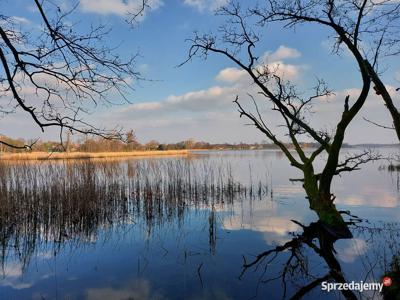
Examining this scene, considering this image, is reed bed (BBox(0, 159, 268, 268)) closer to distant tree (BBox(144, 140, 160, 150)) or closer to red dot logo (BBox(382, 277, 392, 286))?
red dot logo (BBox(382, 277, 392, 286))

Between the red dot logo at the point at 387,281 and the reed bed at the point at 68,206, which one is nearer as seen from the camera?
the red dot logo at the point at 387,281

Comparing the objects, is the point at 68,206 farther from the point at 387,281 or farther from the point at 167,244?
the point at 387,281

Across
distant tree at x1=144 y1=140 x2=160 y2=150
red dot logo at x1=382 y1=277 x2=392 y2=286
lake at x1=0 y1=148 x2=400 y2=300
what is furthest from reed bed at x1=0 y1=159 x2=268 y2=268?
distant tree at x1=144 y1=140 x2=160 y2=150

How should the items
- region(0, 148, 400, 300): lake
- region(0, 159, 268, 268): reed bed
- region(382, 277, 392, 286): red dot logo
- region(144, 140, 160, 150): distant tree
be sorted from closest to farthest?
region(382, 277, 392, 286): red dot logo
region(0, 148, 400, 300): lake
region(0, 159, 268, 268): reed bed
region(144, 140, 160, 150): distant tree

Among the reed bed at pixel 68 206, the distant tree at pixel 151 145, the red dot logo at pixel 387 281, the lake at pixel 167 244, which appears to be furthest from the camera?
the distant tree at pixel 151 145

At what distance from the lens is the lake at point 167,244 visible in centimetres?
399

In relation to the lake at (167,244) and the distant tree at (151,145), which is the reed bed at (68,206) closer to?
the lake at (167,244)

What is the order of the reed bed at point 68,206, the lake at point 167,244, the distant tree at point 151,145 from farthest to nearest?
the distant tree at point 151,145 < the reed bed at point 68,206 < the lake at point 167,244

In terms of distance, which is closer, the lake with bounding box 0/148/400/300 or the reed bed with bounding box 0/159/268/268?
the lake with bounding box 0/148/400/300

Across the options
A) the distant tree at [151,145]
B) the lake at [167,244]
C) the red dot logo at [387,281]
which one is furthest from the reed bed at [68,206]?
the distant tree at [151,145]

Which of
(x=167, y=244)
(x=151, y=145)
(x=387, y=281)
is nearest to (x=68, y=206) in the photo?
(x=167, y=244)

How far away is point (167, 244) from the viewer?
575 centimetres

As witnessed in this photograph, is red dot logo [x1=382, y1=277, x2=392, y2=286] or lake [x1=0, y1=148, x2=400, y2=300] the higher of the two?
red dot logo [x1=382, y1=277, x2=392, y2=286]

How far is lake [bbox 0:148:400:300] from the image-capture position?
3.99m
